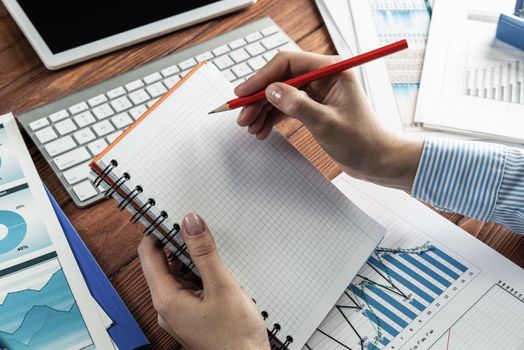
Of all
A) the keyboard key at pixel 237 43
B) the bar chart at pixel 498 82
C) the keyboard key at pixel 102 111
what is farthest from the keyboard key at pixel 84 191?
the bar chart at pixel 498 82

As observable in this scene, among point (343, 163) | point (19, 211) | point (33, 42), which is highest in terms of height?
point (33, 42)

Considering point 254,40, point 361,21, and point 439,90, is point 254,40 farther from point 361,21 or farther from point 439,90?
point 439,90

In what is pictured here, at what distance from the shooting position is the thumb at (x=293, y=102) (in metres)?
0.64

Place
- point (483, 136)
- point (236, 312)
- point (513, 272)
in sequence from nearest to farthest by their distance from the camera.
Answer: point (236, 312) → point (513, 272) → point (483, 136)

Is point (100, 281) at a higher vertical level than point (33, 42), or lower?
lower

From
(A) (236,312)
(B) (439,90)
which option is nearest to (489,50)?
(B) (439,90)

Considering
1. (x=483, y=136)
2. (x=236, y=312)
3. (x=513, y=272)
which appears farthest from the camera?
(x=483, y=136)

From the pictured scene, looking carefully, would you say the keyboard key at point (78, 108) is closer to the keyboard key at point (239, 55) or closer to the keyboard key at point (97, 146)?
the keyboard key at point (97, 146)

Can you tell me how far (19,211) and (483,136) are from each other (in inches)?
25.2

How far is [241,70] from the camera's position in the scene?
84 cm

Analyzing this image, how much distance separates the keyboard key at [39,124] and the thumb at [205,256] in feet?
1.03

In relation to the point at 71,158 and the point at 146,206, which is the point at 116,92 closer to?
the point at 71,158

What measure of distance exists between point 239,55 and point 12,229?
1.36 feet

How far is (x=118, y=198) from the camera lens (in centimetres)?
61
